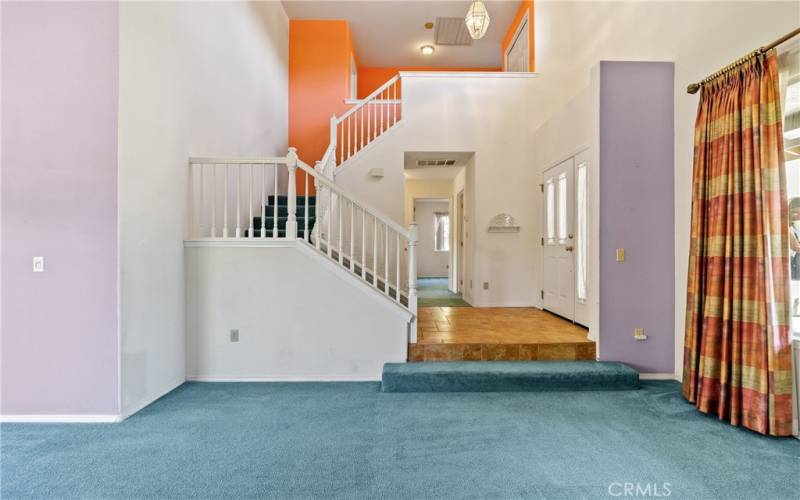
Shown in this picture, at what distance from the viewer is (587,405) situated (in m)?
2.99

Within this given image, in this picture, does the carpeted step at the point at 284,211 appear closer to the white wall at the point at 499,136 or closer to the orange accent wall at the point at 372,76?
the white wall at the point at 499,136

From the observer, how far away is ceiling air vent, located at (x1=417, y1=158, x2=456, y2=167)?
641 centimetres

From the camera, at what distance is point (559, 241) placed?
496 cm

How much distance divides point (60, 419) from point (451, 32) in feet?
26.0

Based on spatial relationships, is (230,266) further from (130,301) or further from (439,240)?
(439,240)

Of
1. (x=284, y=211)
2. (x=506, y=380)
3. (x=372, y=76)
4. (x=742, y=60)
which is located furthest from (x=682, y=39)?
(x=372, y=76)

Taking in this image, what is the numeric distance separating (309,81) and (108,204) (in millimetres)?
5250

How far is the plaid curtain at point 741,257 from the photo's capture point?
2.45 m

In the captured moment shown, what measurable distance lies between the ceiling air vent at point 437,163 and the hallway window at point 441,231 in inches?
211

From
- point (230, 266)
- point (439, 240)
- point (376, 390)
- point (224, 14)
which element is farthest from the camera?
point (439, 240)

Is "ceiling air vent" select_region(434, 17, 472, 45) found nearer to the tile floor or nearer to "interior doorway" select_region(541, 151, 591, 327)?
"interior doorway" select_region(541, 151, 591, 327)

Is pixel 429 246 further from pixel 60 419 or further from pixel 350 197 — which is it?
pixel 60 419

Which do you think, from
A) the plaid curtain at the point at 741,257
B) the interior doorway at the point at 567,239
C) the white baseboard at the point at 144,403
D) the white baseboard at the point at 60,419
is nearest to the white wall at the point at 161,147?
the white baseboard at the point at 144,403

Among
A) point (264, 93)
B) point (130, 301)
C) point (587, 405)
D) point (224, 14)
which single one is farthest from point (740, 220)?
point (264, 93)
